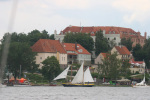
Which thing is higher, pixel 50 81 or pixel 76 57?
pixel 76 57

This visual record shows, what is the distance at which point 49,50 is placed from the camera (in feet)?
448

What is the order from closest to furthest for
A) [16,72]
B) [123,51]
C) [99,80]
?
[16,72] → [99,80] → [123,51]

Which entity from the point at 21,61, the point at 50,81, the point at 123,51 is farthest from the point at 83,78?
the point at 123,51

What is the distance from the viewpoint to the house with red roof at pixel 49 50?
133 m

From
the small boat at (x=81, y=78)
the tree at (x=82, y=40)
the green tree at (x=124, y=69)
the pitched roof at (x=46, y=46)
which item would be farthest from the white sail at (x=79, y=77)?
the tree at (x=82, y=40)

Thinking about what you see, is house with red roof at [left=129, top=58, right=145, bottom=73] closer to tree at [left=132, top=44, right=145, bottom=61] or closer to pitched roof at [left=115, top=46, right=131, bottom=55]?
tree at [left=132, top=44, right=145, bottom=61]

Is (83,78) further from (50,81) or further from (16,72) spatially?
(16,72)

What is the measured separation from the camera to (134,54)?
174m

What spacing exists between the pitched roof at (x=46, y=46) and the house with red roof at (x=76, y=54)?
5.71m

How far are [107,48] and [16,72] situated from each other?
73562 millimetres

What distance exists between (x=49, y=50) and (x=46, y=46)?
6.10 feet
